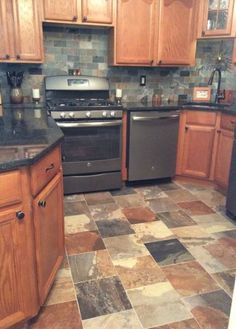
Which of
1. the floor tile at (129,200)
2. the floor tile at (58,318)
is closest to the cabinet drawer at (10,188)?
the floor tile at (58,318)

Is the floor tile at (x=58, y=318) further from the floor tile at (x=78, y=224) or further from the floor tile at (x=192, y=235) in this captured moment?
the floor tile at (x=192, y=235)

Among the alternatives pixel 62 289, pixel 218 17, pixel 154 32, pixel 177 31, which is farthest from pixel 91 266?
pixel 218 17

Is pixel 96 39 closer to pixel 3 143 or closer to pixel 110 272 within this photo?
pixel 3 143

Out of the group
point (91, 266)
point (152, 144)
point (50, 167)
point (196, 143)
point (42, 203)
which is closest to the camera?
point (42, 203)

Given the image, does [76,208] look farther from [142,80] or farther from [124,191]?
[142,80]

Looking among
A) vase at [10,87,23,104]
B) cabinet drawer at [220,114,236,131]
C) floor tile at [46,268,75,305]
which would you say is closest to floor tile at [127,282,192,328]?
floor tile at [46,268,75,305]

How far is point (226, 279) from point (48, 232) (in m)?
1.14

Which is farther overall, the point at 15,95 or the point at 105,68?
the point at 105,68

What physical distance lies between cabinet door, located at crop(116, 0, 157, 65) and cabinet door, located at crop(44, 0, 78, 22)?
1.49 ft

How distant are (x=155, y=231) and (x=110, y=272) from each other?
A: 0.63 m

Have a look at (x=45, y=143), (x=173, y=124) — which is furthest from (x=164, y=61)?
(x=45, y=143)

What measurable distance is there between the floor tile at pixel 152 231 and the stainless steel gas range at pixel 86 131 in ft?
2.62

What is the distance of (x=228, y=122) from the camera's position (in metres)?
2.94

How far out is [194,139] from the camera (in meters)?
3.27
